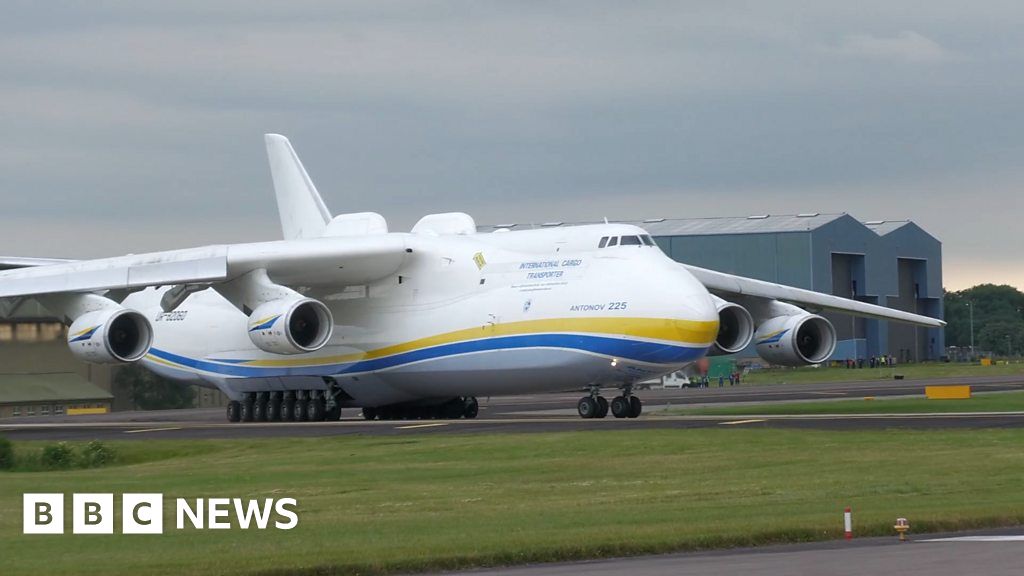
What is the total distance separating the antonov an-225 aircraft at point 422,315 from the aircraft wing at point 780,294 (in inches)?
2.5

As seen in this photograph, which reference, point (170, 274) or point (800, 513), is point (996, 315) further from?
point (800, 513)

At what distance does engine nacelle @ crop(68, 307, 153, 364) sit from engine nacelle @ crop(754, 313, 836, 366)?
55.3ft

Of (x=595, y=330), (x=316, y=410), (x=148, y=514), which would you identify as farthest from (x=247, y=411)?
(x=148, y=514)

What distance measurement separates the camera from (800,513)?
19.6 meters

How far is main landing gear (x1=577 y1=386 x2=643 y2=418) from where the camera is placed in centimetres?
4025

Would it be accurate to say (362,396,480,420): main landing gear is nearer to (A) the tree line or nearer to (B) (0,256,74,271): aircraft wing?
(B) (0,256,74,271): aircraft wing

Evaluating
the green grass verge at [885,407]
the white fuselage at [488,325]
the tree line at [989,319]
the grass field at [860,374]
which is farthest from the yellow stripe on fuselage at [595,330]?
the tree line at [989,319]

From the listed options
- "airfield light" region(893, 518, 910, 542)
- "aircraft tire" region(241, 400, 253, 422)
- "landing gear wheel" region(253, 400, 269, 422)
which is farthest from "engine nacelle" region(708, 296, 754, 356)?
"airfield light" region(893, 518, 910, 542)

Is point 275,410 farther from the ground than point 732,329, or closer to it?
closer to it

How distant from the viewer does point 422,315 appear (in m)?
43.1

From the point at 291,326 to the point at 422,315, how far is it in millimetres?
3559

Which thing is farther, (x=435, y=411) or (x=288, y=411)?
(x=288, y=411)

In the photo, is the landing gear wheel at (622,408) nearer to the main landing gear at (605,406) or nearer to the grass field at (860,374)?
the main landing gear at (605,406)

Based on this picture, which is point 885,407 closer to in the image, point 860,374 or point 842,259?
point 860,374
